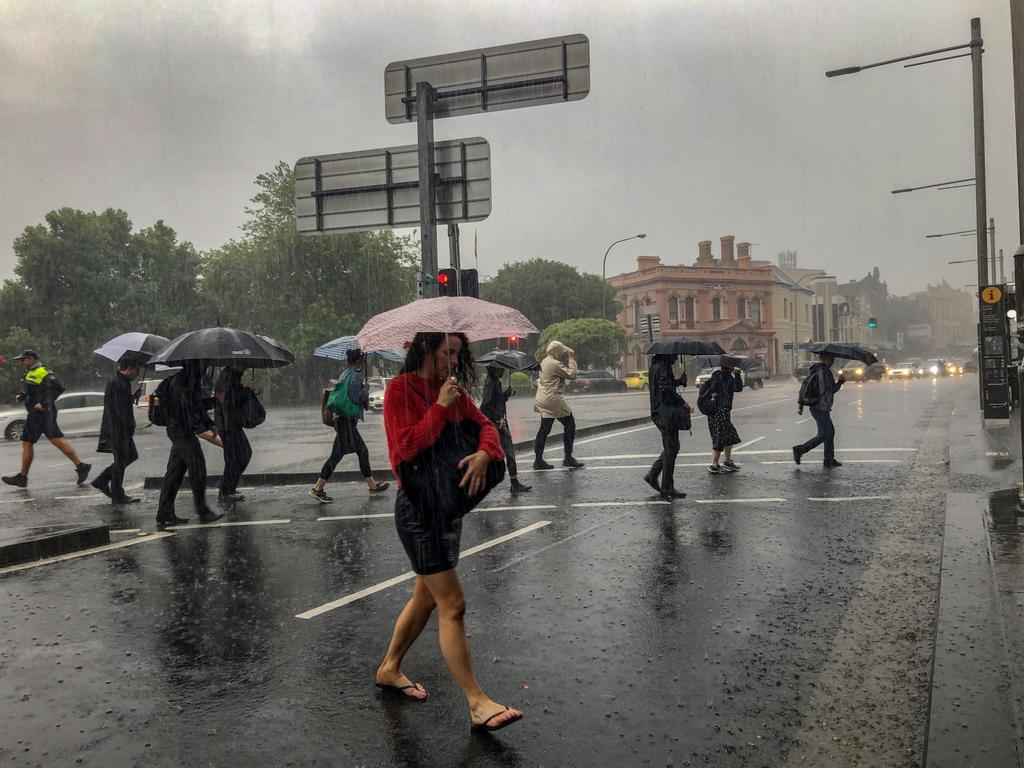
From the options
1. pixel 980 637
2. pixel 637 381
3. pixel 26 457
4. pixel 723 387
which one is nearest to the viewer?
pixel 980 637

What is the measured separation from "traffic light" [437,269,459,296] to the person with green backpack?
1847 millimetres

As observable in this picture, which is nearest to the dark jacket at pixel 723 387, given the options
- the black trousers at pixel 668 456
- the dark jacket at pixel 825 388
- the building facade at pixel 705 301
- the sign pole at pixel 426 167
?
the dark jacket at pixel 825 388

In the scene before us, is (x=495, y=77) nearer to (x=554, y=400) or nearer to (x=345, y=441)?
(x=554, y=400)

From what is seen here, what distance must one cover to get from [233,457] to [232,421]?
0.45 metres

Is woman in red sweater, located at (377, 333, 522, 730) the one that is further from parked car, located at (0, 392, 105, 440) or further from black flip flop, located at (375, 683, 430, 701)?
parked car, located at (0, 392, 105, 440)

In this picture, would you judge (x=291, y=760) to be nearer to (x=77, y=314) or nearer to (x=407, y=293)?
(x=407, y=293)

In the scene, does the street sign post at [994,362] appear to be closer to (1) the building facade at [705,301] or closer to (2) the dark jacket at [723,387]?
(2) the dark jacket at [723,387]

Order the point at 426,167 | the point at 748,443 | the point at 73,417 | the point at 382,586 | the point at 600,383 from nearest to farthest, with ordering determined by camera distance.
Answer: the point at 382,586 → the point at 426,167 → the point at 748,443 → the point at 73,417 → the point at 600,383

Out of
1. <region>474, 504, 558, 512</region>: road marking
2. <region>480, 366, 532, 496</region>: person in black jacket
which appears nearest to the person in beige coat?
<region>480, 366, 532, 496</region>: person in black jacket

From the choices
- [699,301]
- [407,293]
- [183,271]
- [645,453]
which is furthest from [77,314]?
[699,301]

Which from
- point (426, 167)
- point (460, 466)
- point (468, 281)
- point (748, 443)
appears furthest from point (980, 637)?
point (748, 443)

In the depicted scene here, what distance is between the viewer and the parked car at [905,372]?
60875 millimetres

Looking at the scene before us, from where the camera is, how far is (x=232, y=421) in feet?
31.6

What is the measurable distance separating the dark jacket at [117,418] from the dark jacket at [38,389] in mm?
1835
